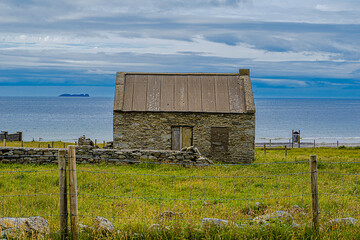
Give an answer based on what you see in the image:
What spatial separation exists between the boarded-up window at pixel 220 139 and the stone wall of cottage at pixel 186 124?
195 millimetres

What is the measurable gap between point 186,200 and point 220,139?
12.2 m

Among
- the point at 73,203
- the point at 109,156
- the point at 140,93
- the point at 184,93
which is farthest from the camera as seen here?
the point at 184,93

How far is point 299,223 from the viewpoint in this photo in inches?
301

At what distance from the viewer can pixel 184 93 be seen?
25328mm

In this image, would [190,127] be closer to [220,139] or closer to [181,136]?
[181,136]

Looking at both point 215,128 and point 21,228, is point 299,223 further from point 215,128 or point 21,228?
point 215,128

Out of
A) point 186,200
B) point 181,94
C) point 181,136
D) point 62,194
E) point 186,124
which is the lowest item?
point 186,200

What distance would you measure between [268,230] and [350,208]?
3.60 m

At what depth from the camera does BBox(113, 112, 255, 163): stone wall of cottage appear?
23828 mm

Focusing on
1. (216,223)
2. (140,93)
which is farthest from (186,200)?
(140,93)

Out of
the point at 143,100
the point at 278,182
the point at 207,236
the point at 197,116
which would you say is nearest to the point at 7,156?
the point at 143,100

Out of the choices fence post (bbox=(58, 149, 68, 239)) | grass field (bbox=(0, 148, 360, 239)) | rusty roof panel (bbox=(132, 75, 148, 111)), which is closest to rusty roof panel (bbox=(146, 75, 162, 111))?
rusty roof panel (bbox=(132, 75, 148, 111))

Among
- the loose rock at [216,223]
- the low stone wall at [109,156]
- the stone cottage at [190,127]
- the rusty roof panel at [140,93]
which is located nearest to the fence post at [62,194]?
the loose rock at [216,223]

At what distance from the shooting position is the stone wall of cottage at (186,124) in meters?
23.8
